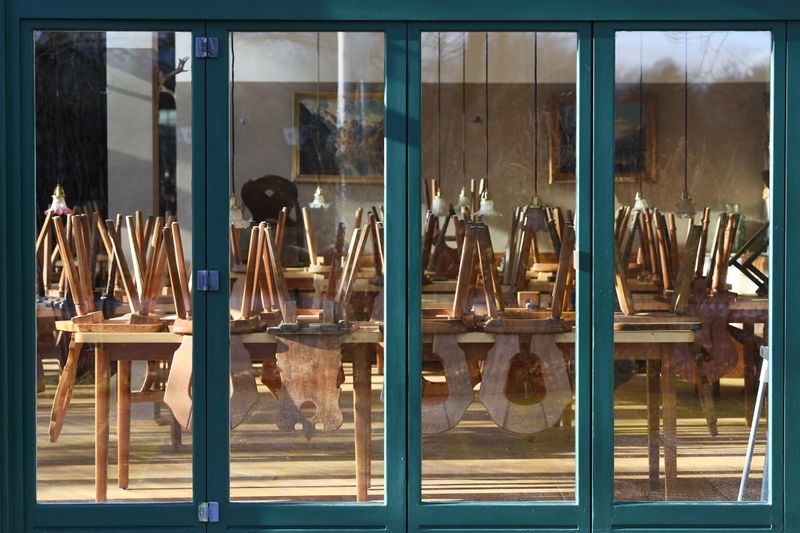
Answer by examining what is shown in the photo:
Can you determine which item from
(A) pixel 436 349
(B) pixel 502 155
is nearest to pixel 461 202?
(B) pixel 502 155

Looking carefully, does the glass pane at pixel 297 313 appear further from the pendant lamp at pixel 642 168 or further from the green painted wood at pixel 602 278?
the pendant lamp at pixel 642 168

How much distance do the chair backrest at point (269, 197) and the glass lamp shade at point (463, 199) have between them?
0.67 metres

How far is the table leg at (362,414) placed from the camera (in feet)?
14.8

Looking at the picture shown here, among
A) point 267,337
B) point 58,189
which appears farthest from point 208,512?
point 58,189

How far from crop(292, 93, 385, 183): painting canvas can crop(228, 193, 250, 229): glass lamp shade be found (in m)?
0.45

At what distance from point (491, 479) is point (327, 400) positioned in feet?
2.27

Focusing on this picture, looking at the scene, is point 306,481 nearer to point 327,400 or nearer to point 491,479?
point 327,400

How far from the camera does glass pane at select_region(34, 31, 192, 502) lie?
4.44 m

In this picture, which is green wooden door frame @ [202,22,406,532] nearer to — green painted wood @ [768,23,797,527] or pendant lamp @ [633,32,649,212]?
pendant lamp @ [633,32,649,212]

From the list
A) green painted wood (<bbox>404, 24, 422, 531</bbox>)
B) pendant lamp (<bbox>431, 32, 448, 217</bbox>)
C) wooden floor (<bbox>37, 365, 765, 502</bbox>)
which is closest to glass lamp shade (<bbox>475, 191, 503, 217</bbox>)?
pendant lamp (<bbox>431, 32, 448, 217</bbox>)

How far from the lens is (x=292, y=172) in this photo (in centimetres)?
489

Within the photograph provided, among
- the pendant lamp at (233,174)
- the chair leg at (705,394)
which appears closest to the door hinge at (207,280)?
the pendant lamp at (233,174)

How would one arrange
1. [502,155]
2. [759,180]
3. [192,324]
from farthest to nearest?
[502,155] → [759,180] → [192,324]
